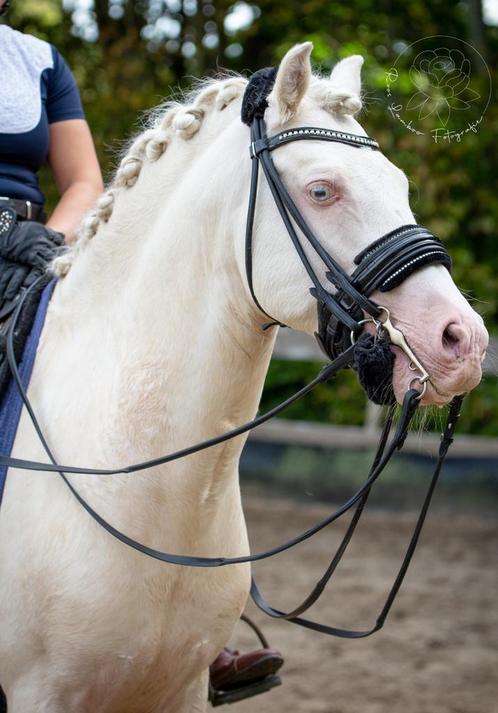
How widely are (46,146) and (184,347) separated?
1.08 metres

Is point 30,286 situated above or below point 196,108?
below

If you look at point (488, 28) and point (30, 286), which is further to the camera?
point (488, 28)

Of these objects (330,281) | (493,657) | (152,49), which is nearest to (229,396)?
(330,281)

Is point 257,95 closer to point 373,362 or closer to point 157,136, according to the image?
point 157,136

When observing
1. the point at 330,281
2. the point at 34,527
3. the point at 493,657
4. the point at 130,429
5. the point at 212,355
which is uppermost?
the point at 330,281

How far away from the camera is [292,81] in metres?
2.08

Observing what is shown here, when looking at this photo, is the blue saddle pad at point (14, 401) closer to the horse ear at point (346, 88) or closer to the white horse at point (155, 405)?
the white horse at point (155, 405)

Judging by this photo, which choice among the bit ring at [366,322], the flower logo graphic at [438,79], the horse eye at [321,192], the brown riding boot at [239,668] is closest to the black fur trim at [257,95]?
the horse eye at [321,192]

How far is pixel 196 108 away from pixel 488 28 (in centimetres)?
729

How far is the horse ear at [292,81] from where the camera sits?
6.70ft

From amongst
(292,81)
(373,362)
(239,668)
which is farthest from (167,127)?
(239,668)

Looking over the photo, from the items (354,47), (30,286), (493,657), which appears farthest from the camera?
(354,47)

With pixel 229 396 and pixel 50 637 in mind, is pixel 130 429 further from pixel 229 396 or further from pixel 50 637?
pixel 50 637

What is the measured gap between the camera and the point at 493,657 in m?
4.80
